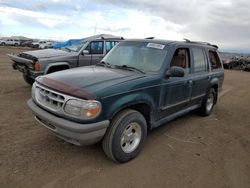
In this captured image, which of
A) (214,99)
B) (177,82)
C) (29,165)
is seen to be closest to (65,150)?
(29,165)

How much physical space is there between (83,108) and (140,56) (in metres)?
1.90

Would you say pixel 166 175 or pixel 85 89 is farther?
pixel 166 175

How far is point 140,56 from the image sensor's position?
4.68 metres

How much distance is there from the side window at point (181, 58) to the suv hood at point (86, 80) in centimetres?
95

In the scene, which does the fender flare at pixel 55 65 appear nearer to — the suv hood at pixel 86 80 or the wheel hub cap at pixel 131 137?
the suv hood at pixel 86 80

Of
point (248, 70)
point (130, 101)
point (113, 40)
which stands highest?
point (113, 40)

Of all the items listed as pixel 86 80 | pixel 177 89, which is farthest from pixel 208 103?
pixel 86 80

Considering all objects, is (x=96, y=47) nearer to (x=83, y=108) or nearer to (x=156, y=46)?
(x=156, y=46)

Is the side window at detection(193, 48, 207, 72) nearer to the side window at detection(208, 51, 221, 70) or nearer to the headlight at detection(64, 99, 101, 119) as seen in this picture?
the side window at detection(208, 51, 221, 70)

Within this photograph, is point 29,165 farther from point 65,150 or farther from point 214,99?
point 214,99

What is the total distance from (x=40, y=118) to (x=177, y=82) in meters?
2.52

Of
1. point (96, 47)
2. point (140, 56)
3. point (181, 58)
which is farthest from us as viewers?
point (96, 47)

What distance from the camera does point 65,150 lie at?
13.5ft

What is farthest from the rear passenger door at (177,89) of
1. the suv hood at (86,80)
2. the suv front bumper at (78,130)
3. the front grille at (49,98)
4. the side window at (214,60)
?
the front grille at (49,98)
